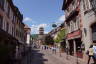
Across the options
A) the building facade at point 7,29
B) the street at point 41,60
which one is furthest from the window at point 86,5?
the building facade at point 7,29

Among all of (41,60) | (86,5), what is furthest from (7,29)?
(86,5)

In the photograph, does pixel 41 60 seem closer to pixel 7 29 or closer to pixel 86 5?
pixel 7 29

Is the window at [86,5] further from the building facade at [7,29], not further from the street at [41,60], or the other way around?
the building facade at [7,29]

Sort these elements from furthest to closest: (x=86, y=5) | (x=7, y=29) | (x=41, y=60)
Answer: (x=7, y=29) → (x=41, y=60) → (x=86, y=5)

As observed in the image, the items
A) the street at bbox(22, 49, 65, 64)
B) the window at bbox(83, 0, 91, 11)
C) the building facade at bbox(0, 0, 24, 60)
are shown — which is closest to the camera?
the building facade at bbox(0, 0, 24, 60)

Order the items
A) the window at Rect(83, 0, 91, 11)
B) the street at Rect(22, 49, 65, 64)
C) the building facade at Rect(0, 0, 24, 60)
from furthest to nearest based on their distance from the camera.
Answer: the window at Rect(83, 0, 91, 11) < the street at Rect(22, 49, 65, 64) < the building facade at Rect(0, 0, 24, 60)

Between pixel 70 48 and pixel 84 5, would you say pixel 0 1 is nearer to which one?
pixel 84 5

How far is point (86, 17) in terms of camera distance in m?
21.4

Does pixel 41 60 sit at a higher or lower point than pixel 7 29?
lower

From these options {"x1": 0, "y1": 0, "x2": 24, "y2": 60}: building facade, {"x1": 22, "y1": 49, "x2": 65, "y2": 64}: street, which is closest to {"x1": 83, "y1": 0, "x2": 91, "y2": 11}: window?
{"x1": 22, "y1": 49, "x2": 65, "y2": 64}: street

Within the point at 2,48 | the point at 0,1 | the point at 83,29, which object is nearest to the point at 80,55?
the point at 83,29

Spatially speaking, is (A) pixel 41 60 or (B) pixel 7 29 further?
(B) pixel 7 29

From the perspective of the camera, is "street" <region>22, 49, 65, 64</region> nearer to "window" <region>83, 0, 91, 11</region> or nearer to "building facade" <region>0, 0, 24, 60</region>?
"building facade" <region>0, 0, 24, 60</region>

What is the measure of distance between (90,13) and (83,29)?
300 centimetres
